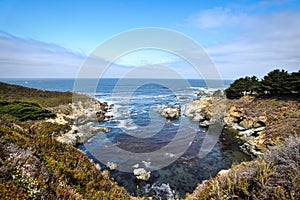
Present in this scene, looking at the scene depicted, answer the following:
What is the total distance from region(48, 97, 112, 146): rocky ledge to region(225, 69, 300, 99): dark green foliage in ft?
83.0

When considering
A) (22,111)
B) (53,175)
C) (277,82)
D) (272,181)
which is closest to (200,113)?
(277,82)

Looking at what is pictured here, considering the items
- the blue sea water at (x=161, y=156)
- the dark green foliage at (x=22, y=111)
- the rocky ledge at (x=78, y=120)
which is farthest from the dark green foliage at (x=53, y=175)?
the dark green foliage at (x=22, y=111)

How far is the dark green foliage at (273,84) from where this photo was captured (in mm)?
24956

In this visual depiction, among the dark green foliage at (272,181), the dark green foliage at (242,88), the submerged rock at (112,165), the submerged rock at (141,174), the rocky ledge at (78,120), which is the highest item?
the dark green foliage at (242,88)

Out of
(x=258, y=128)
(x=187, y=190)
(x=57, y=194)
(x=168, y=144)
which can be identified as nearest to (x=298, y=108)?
(x=258, y=128)

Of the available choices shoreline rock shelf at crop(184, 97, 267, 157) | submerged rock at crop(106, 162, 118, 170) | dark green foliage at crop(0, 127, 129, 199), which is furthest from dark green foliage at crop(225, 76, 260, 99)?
dark green foliage at crop(0, 127, 129, 199)

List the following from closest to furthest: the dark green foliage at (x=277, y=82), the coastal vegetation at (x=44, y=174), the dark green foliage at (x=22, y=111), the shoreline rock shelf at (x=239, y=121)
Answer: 1. the coastal vegetation at (x=44, y=174)
2. the shoreline rock shelf at (x=239, y=121)
3. the dark green foliage at (x=22, y=111)
4. the dark green foliage at (x=277, y=82)

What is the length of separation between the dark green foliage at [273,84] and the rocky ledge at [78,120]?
83.0ft

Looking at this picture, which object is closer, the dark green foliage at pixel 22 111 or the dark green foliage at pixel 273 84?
the dark green foliage at pixel 22 111

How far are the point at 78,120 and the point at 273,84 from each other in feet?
97.9

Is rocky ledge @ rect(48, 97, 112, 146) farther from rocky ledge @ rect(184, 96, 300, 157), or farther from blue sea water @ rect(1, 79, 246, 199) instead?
rocky ledge @ rect(184, 96, 300, 157)

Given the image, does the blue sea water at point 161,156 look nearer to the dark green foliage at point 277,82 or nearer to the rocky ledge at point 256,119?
the rocky ledge at point 256,119

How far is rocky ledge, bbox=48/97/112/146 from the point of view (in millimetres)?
19219

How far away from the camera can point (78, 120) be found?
27.5m
